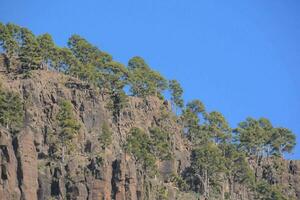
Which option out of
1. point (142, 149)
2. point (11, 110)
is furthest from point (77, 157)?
point (142, 149)

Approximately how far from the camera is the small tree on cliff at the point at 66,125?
560ft

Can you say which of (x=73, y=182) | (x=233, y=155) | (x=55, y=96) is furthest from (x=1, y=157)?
(x=233, y=155)

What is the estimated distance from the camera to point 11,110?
164000mm

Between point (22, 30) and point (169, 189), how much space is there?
40292 mm

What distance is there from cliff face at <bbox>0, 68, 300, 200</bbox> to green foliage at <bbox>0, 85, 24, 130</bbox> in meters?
1.95

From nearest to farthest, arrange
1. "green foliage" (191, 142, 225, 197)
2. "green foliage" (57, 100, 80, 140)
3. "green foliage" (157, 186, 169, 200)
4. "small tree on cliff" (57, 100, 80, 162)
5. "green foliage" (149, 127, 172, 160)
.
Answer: "green foliage" (157, 186, 169, 200) < "small tree on cliff" (57, 100, 80, 162) < "green foliage" (57, 100, 80, 140) < "green foliage" (149, 127, 172, 160) < "green foliage" (191, 142, 225, 197)

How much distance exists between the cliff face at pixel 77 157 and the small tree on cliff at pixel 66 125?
1.46 meters

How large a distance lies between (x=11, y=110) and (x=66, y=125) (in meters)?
11.8

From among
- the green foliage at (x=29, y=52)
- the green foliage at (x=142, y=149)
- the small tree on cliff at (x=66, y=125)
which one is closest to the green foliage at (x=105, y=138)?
the green foliage at (x=142, y=149)

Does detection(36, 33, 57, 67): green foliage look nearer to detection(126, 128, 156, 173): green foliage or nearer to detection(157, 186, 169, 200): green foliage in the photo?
detection(126, 128, 156, 173): green foliage

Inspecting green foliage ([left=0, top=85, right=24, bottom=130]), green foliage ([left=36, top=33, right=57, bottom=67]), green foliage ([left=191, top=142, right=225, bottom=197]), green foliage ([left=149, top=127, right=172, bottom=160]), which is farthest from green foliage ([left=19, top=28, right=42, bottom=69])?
green foliage ([left=191, top=142, right=225, bottom=197])

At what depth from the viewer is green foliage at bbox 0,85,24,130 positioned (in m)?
161

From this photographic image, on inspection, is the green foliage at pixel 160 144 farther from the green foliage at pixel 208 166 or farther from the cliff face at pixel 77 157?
the green foliage at pixel 208 166

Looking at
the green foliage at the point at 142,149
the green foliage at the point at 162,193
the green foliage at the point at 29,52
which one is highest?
the green foliage at the point at 29,52
